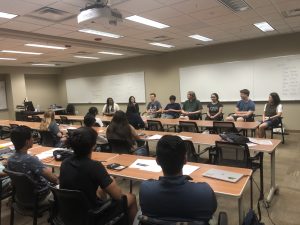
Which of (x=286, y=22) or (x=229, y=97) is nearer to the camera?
(x=286, y=22)

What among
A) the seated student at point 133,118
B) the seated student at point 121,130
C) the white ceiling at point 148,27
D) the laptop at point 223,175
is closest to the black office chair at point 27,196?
the seated student at point 121,130

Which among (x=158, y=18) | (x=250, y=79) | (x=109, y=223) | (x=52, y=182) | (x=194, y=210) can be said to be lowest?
(x=109, y=223)

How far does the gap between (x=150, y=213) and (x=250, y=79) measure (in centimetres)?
708

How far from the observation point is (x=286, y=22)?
5.43 m

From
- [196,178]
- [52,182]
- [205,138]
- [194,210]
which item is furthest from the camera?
[205,138]

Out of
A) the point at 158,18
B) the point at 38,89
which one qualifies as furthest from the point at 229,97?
the point at 38,89

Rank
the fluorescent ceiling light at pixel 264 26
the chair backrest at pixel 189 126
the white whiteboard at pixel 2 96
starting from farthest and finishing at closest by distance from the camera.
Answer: the white whiteboard at pixel 2 96 → the fluorescent ceiling light at pixel 264 26 → the chair backrest at pixel 189 126

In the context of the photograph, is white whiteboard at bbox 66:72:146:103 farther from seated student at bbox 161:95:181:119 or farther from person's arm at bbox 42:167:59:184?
person's arm at bbox 42:167:59:184

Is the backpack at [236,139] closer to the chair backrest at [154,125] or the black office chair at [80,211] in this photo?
the black office chair at [80,211]

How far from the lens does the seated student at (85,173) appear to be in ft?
5.90

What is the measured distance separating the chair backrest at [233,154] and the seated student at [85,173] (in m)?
1.49

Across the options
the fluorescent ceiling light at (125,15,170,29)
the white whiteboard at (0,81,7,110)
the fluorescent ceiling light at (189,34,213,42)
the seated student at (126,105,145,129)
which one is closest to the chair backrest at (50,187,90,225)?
the seated student at (126,105,145,129)

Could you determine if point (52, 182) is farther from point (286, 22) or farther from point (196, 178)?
point (286, 22)

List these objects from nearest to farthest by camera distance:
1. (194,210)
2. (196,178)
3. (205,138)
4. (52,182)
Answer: (194,210), (196,178), (52,182), (205,138)
